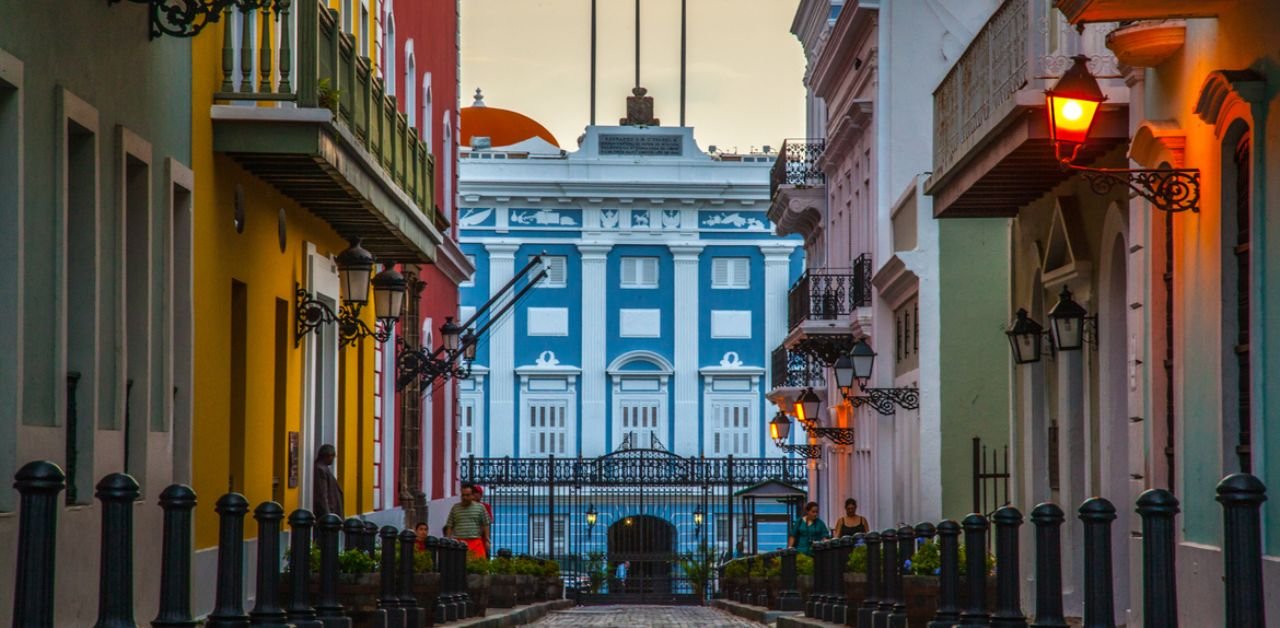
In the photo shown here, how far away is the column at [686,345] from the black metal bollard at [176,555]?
5243 centimetres

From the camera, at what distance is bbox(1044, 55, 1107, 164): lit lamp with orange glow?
14.2 m

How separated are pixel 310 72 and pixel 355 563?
355cm

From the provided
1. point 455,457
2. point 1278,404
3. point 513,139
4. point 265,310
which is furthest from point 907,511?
point 513,139

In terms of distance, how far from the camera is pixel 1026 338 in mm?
19750

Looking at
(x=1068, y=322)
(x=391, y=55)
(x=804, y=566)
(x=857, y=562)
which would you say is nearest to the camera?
(x=1068, y=322)

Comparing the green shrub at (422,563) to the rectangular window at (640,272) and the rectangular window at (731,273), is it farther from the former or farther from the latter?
the rectangular window at (731,273)

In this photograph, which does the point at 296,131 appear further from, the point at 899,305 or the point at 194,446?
the point at 899,305

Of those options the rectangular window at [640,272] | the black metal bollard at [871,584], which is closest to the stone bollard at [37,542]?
the black metal bollard at [871,584]

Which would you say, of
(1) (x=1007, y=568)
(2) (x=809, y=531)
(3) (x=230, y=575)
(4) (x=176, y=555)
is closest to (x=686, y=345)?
(2) (x=809, y=531)

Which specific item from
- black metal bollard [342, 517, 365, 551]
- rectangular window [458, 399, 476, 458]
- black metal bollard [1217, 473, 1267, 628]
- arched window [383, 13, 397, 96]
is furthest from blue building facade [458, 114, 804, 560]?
black metal bollard [1217, 473, 1267, 628]

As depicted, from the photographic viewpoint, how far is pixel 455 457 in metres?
40.3

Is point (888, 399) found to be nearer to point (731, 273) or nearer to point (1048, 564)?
point (1048, 564)

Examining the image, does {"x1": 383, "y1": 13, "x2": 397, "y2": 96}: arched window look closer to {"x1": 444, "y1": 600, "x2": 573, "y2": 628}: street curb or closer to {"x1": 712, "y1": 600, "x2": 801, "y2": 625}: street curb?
{"x1": 444, "y1": 600, "x2": 573, "y2": 628}: street curb

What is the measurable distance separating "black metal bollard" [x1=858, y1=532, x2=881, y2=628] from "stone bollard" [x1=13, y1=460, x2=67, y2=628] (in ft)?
36.0
